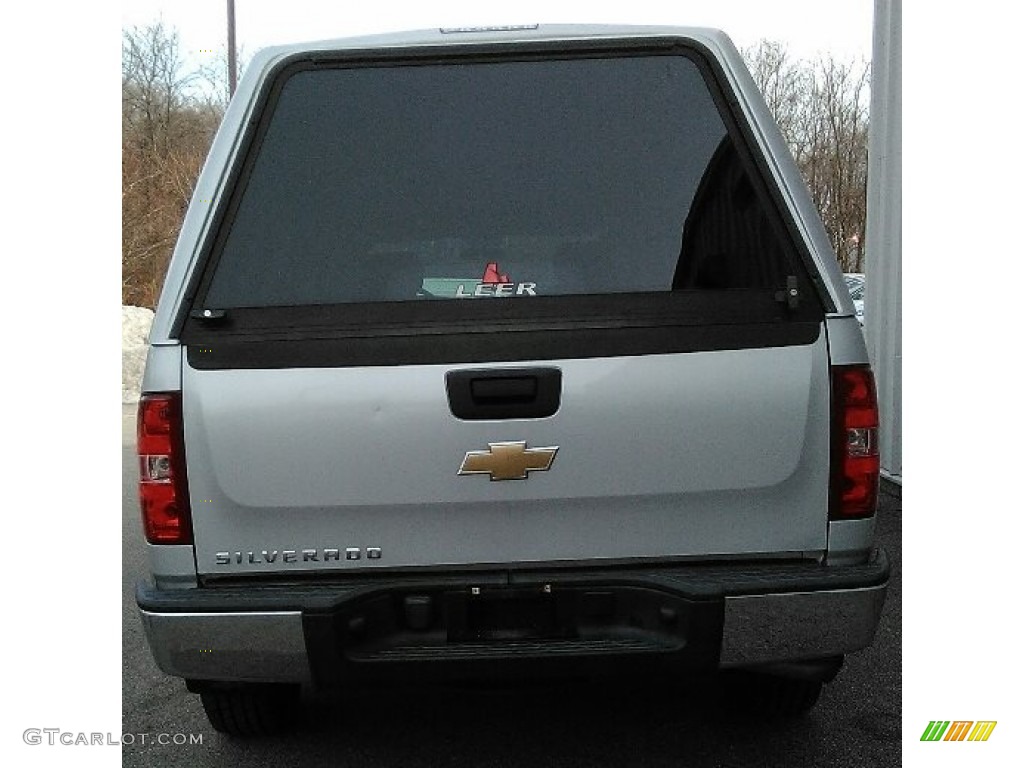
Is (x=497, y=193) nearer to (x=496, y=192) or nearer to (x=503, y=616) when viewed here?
(x=496, y=192)

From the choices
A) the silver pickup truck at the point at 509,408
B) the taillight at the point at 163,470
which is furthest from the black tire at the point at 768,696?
the taillight at the point at 163,470

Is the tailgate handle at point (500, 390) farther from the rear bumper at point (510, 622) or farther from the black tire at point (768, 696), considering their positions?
the black tire at point (768, 696)

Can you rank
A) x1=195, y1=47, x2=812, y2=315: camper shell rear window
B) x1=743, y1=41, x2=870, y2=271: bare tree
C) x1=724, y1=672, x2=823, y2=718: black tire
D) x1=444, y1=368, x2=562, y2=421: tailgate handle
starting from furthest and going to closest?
x1=743, y1=41, x2=870, y2=271: bare tree < x1=724, y1=672, x2=823, y2=718: black tire < x1=195, y1=47, x2=812, y2=315: camper shell rear window < x1=444, y1=368, x2=562, y2=421: tailgate handle

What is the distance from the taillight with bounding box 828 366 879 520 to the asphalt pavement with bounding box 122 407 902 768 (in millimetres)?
991

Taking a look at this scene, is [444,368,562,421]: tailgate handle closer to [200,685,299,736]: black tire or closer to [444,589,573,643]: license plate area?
[444,589,573,643]: license plate area

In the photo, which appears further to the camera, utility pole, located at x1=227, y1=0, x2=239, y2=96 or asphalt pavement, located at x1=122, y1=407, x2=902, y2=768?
utility pole, located at x1=227, y1=0, x2=239, y2=96

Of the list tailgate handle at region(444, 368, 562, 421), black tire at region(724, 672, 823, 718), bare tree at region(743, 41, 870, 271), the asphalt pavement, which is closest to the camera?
tailgate handle at region(444, 368, 562, 421)

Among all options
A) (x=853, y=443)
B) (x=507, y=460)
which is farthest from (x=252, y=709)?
(x=853, y=443)

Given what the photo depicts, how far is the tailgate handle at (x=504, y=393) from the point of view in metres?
2.87

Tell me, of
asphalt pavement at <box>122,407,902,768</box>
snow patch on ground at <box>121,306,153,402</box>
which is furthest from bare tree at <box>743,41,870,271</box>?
asphalt pavement at <box>122,407,902,768</box>

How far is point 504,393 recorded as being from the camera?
2873 millimetres

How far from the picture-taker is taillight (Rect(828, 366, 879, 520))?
9.70 ft

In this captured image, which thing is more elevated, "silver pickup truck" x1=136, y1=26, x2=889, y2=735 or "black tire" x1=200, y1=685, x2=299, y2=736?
"silver pickup truck" x1=136, y1=26, x2=889, y2=735

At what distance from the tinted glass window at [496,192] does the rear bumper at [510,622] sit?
750 mm
